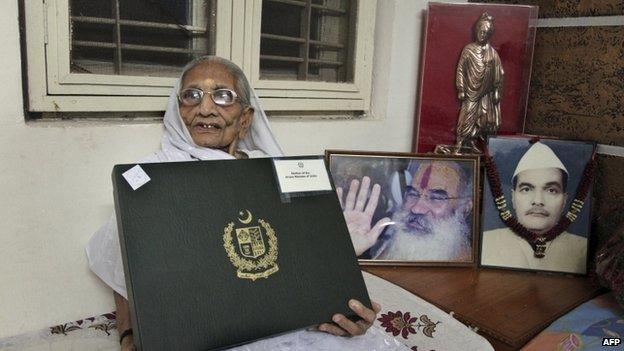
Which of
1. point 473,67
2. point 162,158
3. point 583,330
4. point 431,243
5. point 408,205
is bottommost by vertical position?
point 583,330

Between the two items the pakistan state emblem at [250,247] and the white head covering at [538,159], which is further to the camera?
the white head covering at [538,159]

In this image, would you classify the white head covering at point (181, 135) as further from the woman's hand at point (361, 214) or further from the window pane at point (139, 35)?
the woman's hand at point (361, 214)

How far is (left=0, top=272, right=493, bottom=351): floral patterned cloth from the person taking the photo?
1.05 meters

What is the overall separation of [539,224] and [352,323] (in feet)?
2.71

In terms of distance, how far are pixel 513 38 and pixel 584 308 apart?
0.88 metres

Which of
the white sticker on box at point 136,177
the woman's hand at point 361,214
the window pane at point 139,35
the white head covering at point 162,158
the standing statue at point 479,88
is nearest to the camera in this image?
the white sticker on box at point 136,177

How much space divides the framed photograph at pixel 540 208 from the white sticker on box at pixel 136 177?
3.48 ft

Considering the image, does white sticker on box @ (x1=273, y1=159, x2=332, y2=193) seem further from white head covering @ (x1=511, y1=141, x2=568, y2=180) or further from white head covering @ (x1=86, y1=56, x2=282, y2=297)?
white head covering @ (x1=511, y1=141, x2=568, y2=180)

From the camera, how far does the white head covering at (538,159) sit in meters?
1.53

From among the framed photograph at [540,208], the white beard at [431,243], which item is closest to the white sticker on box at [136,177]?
the white beard at [431,243]

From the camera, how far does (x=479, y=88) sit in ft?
5.41

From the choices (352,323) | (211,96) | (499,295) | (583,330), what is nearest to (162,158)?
(211,96)

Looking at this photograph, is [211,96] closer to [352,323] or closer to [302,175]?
[302,175]

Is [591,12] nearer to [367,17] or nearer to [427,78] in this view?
[427,78]
